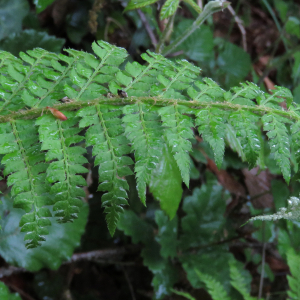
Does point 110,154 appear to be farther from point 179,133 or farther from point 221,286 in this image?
point 221,286

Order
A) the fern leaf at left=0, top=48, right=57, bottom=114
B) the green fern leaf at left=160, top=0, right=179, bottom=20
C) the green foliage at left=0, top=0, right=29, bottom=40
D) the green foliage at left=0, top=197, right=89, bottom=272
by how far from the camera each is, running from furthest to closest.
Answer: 1. the green foliage at left=0, top=0, right=29, bottom=40
2. the green foliage at left=0, top=197, right=89, bottom=272
3. the green fern leaf at left=160, top=0, right=179, bottom=20
4. the fern leaf at left=0, top=48, right=57, bottom=114

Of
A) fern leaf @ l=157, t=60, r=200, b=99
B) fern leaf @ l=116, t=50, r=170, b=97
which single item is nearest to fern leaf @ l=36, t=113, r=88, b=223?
fern leaf @ l=116, t=50, r=170, b=97

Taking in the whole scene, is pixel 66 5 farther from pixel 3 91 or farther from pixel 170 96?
pixel 170 96

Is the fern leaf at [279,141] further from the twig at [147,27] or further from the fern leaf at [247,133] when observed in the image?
the twig at [147,27]

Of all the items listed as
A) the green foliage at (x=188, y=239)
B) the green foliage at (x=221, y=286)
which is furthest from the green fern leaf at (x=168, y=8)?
the green foliage at (x=221, y=286)

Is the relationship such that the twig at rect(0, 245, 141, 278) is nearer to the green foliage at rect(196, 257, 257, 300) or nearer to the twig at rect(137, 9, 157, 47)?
the green foliage at rect(196, 257, 257, 300)

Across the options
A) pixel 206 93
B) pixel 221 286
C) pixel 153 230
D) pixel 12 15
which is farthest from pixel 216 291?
pixel 12 15
